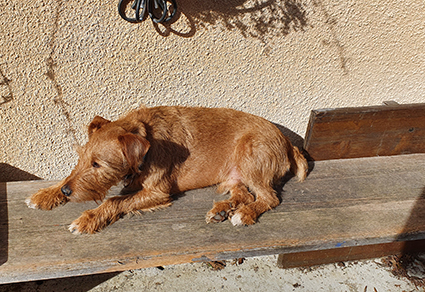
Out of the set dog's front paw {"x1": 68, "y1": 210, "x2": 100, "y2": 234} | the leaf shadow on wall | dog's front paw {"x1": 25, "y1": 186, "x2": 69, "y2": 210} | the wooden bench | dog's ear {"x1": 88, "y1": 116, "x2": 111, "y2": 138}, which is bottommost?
the wooden bench

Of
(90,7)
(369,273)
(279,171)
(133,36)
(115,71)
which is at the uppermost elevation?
(90,7)

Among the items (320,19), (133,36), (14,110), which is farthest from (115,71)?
(320,19)

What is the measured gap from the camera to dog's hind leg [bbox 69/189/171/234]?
247 cm

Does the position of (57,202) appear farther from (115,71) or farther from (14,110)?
(115,71)

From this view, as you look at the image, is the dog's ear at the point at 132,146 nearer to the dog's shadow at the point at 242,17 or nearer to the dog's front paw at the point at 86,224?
the dog's front paw at the point at 86,224

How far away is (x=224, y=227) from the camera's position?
2.63 meters

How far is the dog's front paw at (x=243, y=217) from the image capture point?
263 cm

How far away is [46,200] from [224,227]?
61.0 inches

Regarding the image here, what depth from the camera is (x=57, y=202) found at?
275 cm

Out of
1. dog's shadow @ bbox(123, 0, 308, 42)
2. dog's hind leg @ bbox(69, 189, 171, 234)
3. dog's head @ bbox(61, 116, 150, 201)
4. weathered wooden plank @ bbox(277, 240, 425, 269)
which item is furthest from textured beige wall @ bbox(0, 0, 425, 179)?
weathered wooden plank @ bbox(277, 240, 425, 269)

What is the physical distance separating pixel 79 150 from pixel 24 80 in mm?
971

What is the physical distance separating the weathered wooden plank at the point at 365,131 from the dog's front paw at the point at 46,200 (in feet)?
8.31

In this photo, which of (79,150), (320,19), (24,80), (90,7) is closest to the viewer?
(79,150)

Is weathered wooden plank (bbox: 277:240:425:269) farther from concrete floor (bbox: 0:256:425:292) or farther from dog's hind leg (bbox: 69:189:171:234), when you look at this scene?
dog's hind leg (bbox: 69:189:171:234)
